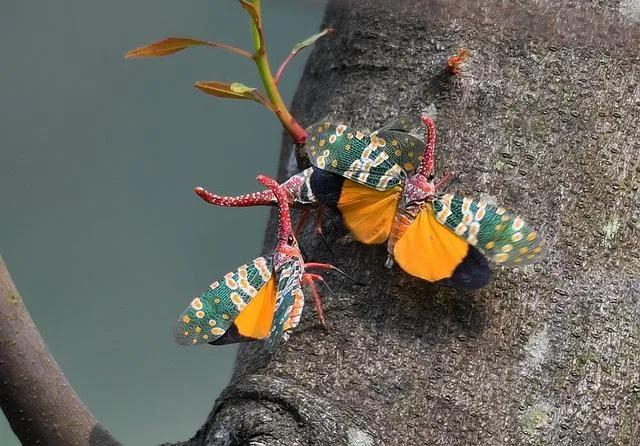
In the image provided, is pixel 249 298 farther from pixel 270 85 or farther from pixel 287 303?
pixel 270 85

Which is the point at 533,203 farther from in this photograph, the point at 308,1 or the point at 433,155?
the point at 308,1

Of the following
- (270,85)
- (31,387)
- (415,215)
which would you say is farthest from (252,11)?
(31,387)

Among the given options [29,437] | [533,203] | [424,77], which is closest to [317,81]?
[424,77]

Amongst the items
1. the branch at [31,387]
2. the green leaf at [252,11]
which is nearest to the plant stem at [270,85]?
the green leaf at [252,11]


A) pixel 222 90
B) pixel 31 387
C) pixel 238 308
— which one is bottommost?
pixel 31 387

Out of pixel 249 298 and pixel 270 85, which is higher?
pixel 270 85

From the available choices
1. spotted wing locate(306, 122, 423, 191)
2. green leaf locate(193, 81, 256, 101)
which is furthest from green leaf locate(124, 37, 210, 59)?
spotted wing locate(306, 122, 423, 191)

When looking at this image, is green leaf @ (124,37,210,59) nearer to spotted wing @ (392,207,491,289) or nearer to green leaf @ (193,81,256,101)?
green leaf @ (193,81,256,101)
